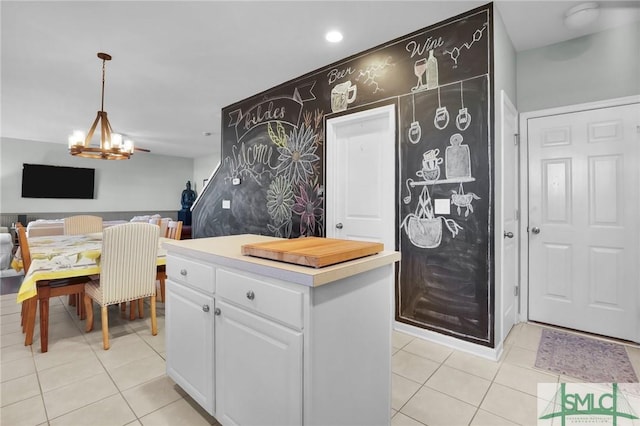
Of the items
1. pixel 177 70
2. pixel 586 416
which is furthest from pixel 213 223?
pixel 586 416

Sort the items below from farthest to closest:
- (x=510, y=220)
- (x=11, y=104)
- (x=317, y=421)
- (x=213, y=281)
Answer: (x=11, y=104), (x=510, y=220), (x=213, y=281), (x=317, y=421)

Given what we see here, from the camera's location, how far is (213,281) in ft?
4.86

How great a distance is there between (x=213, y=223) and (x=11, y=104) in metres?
3.36

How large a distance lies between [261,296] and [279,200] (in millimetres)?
2580

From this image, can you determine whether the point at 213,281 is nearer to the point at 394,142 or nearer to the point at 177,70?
the point at 394,142

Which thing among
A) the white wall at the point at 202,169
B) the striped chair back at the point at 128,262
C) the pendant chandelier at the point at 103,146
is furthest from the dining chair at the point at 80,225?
the white wall at the point at 202,169

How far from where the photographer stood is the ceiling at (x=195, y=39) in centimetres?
235

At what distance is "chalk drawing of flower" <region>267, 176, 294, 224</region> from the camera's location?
3.65 metres

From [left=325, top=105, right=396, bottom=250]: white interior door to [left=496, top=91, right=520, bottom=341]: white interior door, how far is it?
850 mm

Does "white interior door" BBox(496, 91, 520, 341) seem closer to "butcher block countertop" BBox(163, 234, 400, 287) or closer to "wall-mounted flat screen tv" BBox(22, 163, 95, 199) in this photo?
"butcher block countertop" BBox(163, 234, 400, 287)

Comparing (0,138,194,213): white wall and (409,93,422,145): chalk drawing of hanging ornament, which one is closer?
(409,93,422,145): chalk drawing of hanging ornament

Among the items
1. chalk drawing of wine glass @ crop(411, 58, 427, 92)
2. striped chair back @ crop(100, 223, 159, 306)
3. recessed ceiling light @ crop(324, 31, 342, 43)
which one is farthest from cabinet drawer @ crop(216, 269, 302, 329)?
recessed ceiling light @ crop(324, 31, 342, 43)

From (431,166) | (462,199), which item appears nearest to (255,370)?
(462,199)

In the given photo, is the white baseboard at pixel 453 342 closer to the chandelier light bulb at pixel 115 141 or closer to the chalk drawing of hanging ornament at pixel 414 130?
the chalk drawing of hanging ornament at pixel 414 130
